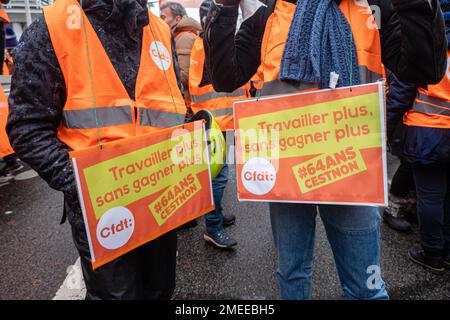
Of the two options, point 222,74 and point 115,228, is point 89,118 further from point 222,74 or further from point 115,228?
point 222,74

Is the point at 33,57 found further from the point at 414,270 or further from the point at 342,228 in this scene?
the point at 414,270

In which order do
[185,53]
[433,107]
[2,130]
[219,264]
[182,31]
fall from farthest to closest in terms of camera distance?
[2,130]
[182,31]
[185,53]
[219,264]
[433,107]

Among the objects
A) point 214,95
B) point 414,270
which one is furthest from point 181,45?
point 414,270

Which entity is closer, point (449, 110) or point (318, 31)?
point (318, 31)

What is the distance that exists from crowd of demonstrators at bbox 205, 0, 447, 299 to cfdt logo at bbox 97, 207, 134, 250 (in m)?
0.65

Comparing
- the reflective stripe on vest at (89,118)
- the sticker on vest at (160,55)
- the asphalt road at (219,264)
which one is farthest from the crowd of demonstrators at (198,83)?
the reflective stripe on vest at (89,118)

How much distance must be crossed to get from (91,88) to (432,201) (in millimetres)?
2337

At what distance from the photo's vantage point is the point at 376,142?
1.17 m

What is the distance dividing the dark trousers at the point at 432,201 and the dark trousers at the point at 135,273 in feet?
6.19

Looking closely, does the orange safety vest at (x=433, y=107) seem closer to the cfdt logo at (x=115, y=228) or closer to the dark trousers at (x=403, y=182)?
the dark trousers at (x=403, y=182)

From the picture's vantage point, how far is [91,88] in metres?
1.21

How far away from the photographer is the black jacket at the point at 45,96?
1.16 metres

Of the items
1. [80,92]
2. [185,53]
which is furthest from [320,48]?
[185,53]

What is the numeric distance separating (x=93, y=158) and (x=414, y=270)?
2445 mm
